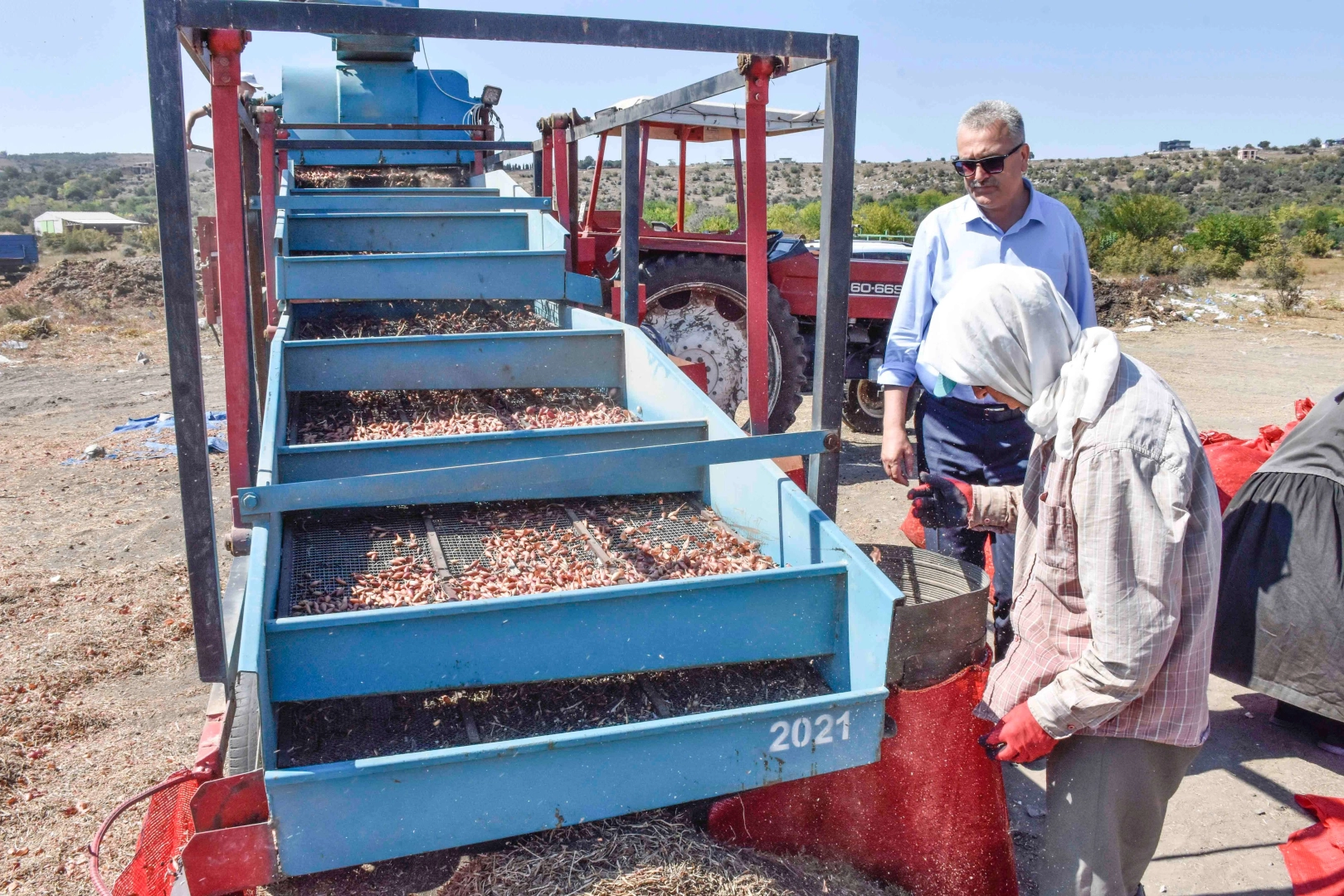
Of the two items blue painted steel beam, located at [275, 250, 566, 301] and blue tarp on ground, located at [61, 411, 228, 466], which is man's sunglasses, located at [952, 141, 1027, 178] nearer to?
blue painted steel beam, located at [275, 250, 566, 301]

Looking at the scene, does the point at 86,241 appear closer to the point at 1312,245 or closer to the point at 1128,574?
the point at 1128,574

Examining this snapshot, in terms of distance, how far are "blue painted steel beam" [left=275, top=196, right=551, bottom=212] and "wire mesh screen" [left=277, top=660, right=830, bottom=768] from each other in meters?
3.60

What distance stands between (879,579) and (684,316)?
5367 mm

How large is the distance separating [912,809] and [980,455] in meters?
1.17

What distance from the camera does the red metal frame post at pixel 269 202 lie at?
16.8 feet

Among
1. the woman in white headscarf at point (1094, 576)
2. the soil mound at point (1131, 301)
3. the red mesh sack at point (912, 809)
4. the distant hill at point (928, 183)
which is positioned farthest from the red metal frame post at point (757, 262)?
the distant hill at point (928, 183)

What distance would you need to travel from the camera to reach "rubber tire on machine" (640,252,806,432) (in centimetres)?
741

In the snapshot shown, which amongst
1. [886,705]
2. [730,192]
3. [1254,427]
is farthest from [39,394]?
[730,192]

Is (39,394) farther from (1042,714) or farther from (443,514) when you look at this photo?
(1042,714)

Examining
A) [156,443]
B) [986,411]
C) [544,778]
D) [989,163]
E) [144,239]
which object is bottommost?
[156,443]

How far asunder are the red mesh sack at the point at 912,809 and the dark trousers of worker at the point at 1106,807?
1.34 feet

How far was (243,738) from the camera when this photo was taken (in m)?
2.45

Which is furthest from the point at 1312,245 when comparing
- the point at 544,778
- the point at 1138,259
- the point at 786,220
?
the point at 544,778

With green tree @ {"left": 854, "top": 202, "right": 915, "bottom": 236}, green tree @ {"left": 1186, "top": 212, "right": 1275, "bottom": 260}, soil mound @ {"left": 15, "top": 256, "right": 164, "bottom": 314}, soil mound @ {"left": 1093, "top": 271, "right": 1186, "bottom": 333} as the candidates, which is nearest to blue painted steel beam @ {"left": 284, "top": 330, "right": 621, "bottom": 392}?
soil mound @ {"left": 1093, "top": 271, "right": 1186, "bottom": 333}
